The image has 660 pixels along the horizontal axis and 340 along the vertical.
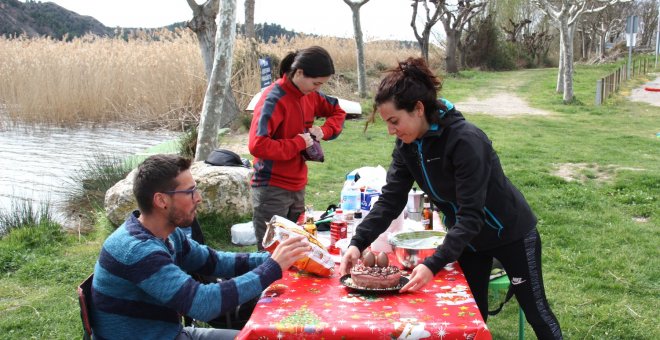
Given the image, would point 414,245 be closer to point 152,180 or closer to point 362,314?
point 362,314

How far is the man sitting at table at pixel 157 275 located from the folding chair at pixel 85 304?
0.10 ft

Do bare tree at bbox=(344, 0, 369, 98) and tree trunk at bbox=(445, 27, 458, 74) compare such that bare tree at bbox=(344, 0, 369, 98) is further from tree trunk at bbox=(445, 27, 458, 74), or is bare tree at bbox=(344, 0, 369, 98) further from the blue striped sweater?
the blue striped sweater

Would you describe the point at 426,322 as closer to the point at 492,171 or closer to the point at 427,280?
the point at 427,280

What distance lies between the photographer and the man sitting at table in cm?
239

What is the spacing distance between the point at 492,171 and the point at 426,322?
814 mm

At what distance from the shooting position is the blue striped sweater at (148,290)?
2387 mm

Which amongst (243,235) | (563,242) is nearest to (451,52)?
(563,242)

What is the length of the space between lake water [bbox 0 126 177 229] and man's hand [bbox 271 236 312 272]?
18.5 ft

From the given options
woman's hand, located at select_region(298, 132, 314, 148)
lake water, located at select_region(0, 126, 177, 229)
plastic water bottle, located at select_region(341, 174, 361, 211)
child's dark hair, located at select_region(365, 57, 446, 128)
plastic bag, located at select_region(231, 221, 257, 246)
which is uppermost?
child's dark hair, located at select_region(365, 57, 446, 128)

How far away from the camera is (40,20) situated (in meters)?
36.8

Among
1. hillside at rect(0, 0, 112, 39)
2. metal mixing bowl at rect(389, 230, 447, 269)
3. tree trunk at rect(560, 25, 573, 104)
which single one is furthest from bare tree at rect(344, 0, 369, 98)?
hillside at rect(0, 0, 112, 39)

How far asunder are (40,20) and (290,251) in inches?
1516

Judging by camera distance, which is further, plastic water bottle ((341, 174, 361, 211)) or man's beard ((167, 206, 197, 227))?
plastic water bottle ((341, 174, 361, 211))

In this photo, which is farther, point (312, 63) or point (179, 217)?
point (312, 63)
